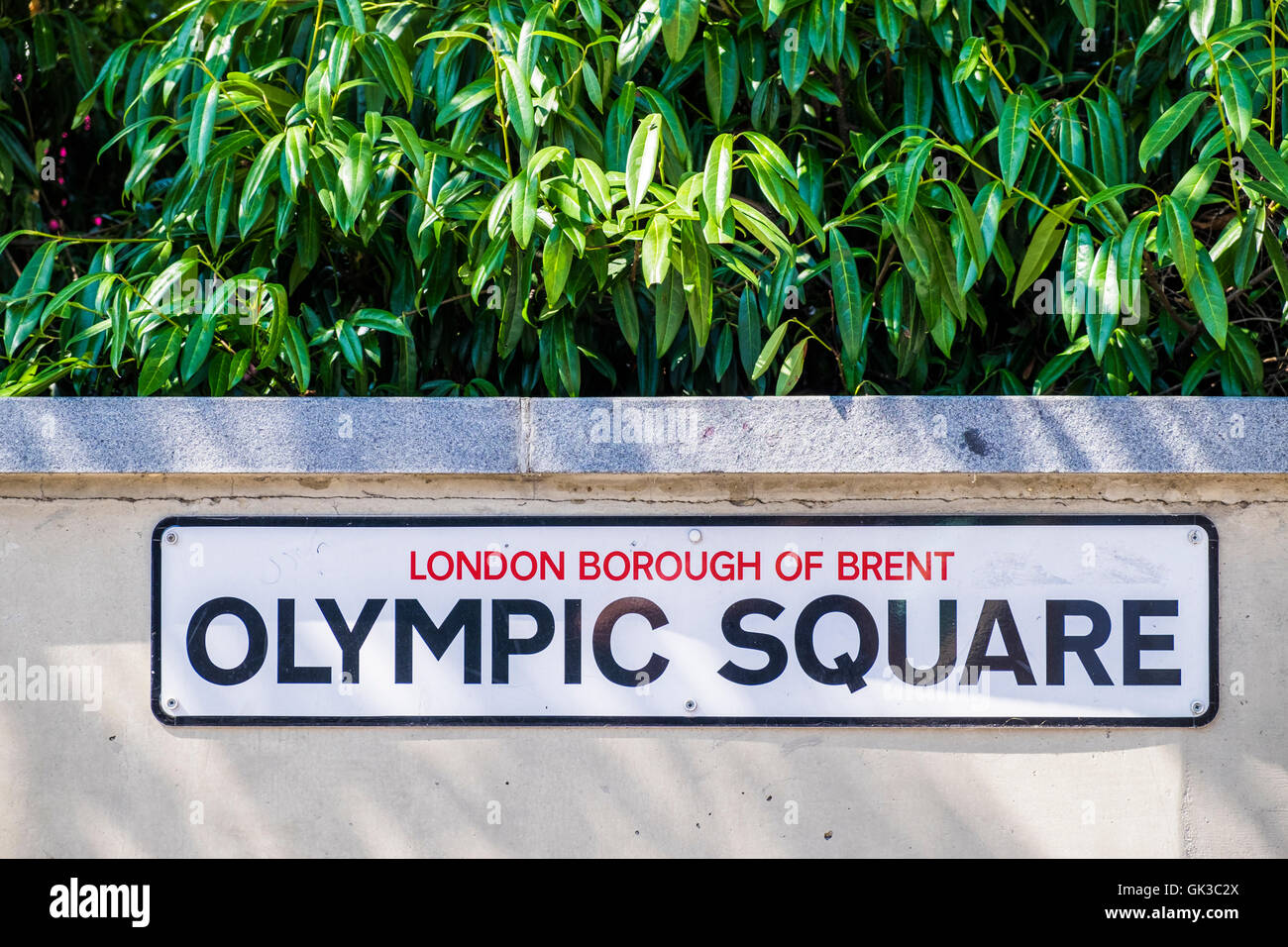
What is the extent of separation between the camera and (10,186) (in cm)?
271

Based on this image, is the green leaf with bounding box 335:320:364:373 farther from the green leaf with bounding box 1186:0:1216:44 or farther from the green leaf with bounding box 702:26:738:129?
the green leaf with bounding box 1186:0:1216:44

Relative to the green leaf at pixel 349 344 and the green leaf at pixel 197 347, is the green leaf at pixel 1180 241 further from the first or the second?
the green leaf at pixel 197 347

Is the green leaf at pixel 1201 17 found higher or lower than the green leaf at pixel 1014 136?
higher

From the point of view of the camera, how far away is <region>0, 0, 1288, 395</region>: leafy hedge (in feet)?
6.81

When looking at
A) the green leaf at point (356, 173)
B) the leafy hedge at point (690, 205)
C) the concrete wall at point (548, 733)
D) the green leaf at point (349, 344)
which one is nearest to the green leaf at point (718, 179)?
the leafy hedge at point (690, 205)

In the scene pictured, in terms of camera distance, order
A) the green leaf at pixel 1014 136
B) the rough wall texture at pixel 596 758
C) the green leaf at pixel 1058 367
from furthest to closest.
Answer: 1. the green leaf at pixel 1058 367
2. the rough wall texture at pixel 596 758
3. the green leaf at pixel 1014 136

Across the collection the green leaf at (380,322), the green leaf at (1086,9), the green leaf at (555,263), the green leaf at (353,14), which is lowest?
the green leaf at (380,322)

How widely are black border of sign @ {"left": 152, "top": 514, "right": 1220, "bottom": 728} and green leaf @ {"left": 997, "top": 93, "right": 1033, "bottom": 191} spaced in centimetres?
67

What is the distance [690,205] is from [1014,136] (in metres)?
0.64

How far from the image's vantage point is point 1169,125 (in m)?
2.08

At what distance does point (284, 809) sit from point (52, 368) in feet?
3.48

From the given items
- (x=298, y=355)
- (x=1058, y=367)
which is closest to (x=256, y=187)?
(x=298, y=355)

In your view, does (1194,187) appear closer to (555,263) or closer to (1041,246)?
(1041,246)

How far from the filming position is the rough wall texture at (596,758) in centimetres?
215
